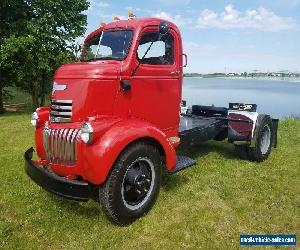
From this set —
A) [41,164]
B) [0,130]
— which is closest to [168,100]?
[41,164]

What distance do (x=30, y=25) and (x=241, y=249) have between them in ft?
56.0

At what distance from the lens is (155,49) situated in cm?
587

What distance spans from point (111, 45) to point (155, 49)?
73 centimetres

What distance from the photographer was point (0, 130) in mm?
12672

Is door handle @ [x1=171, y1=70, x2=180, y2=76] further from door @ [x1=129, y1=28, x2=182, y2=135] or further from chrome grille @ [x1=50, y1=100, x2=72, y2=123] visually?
chrome grille @ [x1=50, y1=100, x2=72, y2=123]

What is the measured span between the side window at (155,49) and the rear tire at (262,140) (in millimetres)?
2996

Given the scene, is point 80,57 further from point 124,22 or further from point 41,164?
point 41,164

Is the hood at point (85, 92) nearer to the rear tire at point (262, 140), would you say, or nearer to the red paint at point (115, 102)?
the red paint at point (115, 102)

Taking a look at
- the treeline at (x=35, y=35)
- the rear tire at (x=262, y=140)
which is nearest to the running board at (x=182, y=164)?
the rear tire at (x=262, y=140)

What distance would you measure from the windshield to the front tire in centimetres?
152

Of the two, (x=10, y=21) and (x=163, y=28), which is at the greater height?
(x=10, y=21)

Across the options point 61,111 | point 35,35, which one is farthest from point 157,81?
point 35,35

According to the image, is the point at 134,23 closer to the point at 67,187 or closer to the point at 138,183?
the point at 138,183

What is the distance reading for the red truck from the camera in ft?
15.3
